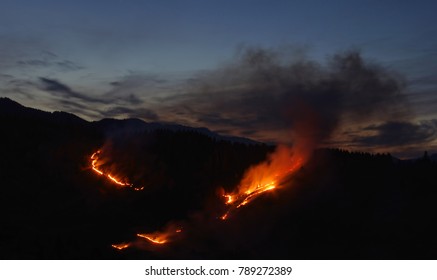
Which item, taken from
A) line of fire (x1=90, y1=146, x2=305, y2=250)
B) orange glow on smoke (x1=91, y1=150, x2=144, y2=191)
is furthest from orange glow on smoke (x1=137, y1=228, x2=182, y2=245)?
orange glow on smoke (x1=91, y1=150, x2=144, y2=191)

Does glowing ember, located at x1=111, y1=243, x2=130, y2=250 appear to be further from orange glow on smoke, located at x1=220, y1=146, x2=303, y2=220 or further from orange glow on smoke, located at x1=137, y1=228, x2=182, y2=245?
orange glow on smoke, located at x1=220, y1=146, x2=303, y2=220

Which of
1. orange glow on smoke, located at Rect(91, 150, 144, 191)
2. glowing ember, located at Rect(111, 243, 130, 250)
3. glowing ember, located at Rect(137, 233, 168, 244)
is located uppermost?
orange glow on smoke, located at Rect(91, 150, 144, 191)

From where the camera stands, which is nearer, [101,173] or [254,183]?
[254,183]

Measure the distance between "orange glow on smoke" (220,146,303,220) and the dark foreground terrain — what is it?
64 cm

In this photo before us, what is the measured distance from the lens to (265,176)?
33.2m

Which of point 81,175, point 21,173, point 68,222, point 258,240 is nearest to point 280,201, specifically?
point 258,240

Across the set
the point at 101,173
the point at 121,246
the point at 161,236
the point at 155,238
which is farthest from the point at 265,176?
the point at 101,173

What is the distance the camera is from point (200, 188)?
3491 centimetres

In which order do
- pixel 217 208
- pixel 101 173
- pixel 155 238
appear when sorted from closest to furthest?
1. pixel 155 238
2. pixel 217 208
3. pixel 101 173

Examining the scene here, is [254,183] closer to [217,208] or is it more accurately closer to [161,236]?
[217,208]

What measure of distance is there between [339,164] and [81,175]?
64.6ft

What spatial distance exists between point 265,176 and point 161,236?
29.1 feet

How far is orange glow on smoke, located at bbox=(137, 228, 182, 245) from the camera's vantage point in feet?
86.9

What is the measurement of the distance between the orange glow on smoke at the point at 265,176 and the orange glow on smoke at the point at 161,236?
9.13ft
